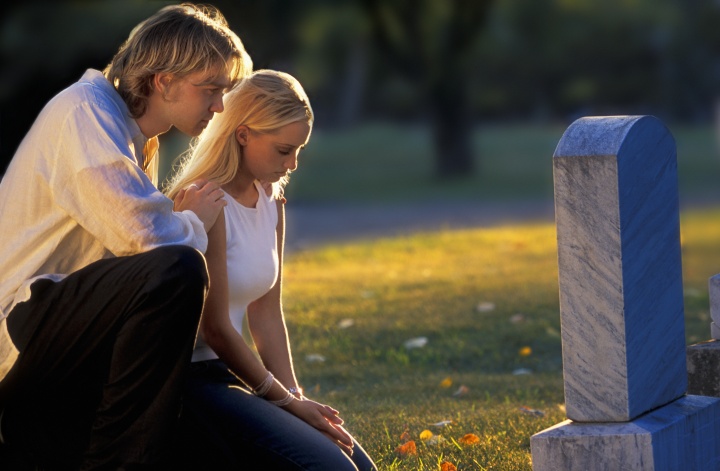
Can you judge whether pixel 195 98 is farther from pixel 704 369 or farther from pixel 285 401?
pixel 704 369

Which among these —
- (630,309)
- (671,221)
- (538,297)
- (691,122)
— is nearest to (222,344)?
(630,309)

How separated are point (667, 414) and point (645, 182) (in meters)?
0.68

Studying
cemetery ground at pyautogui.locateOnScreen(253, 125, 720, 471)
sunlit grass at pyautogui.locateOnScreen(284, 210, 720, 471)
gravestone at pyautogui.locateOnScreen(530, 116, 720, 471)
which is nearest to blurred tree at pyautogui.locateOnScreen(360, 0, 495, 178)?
cemetery ground at pyautogui.locateOnScreen(253, 125, 720, 471)

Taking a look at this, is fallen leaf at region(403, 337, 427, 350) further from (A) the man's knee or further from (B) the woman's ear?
(A) the man's knee

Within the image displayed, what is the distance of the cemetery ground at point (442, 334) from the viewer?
4195 mm

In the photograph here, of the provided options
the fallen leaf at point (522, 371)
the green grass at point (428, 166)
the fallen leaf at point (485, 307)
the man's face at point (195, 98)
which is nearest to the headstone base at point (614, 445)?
the man's face at point (195, 98)

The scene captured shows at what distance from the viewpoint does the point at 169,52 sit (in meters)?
3.13

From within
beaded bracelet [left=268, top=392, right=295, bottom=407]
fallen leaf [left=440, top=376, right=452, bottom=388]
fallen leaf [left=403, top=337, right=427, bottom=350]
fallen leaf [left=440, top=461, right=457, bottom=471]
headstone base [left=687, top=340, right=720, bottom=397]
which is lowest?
A: fallen leaf [left=403, top=337, right=427, bottom=350]

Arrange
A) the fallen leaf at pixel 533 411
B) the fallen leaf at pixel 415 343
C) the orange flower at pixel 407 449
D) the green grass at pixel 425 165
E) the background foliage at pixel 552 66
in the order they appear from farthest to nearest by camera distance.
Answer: the background foliage at pixel 552 66
the green grass at pixel 425 165
the fallen leaf at pixel 415 343
the fallen leaf at pixel 533 411
the orange flower at pixel 407 449

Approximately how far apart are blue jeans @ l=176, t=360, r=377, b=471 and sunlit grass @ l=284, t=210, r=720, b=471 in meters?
0.62

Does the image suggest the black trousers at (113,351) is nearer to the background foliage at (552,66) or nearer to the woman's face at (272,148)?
the woman's face at (272,148)

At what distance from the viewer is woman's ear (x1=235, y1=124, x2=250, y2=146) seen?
11.2 feet

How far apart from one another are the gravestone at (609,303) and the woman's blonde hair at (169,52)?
39.6 inches

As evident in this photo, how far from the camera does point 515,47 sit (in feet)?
126
